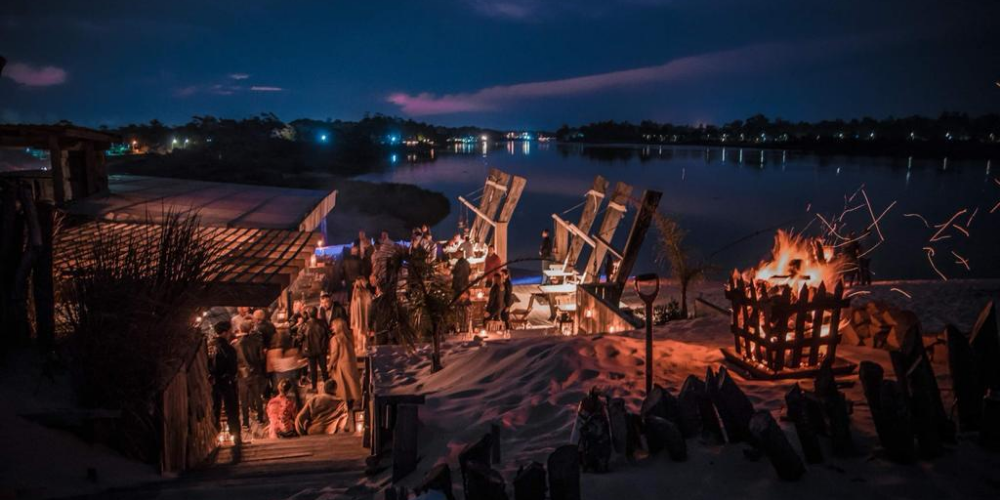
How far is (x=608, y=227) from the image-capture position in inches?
485

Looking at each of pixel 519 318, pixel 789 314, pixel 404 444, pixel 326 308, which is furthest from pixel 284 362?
pixel 789 314

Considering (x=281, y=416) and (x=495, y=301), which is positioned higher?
(x=495, y=301)

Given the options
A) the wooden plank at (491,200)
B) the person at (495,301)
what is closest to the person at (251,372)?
the person at (495,301)

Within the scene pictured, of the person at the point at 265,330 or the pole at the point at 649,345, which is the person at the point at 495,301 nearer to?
the person at the point at 265,330

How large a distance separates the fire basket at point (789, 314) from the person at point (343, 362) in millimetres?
4241

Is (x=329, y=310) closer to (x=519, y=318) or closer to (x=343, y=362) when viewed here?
(x=343, y=362)

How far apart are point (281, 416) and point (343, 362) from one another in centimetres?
89

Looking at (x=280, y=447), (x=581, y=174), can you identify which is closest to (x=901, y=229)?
(x=280, y=447)

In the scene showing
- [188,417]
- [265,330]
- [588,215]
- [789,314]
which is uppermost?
[588,215]

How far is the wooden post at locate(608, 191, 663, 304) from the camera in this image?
10.1 metres

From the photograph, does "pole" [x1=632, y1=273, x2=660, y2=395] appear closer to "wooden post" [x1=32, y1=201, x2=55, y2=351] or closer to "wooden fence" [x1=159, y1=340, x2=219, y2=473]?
"wooden fence" [x1=159, y1=340, x2=219, y2=473]

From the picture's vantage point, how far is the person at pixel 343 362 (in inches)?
290

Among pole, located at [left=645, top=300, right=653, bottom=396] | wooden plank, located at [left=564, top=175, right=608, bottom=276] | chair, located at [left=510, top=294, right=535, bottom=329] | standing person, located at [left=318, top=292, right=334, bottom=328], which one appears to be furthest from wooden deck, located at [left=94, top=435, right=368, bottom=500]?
wooden plank, located at [left=564, top=175, right=608, bottom=276]

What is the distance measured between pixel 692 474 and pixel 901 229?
144ft
